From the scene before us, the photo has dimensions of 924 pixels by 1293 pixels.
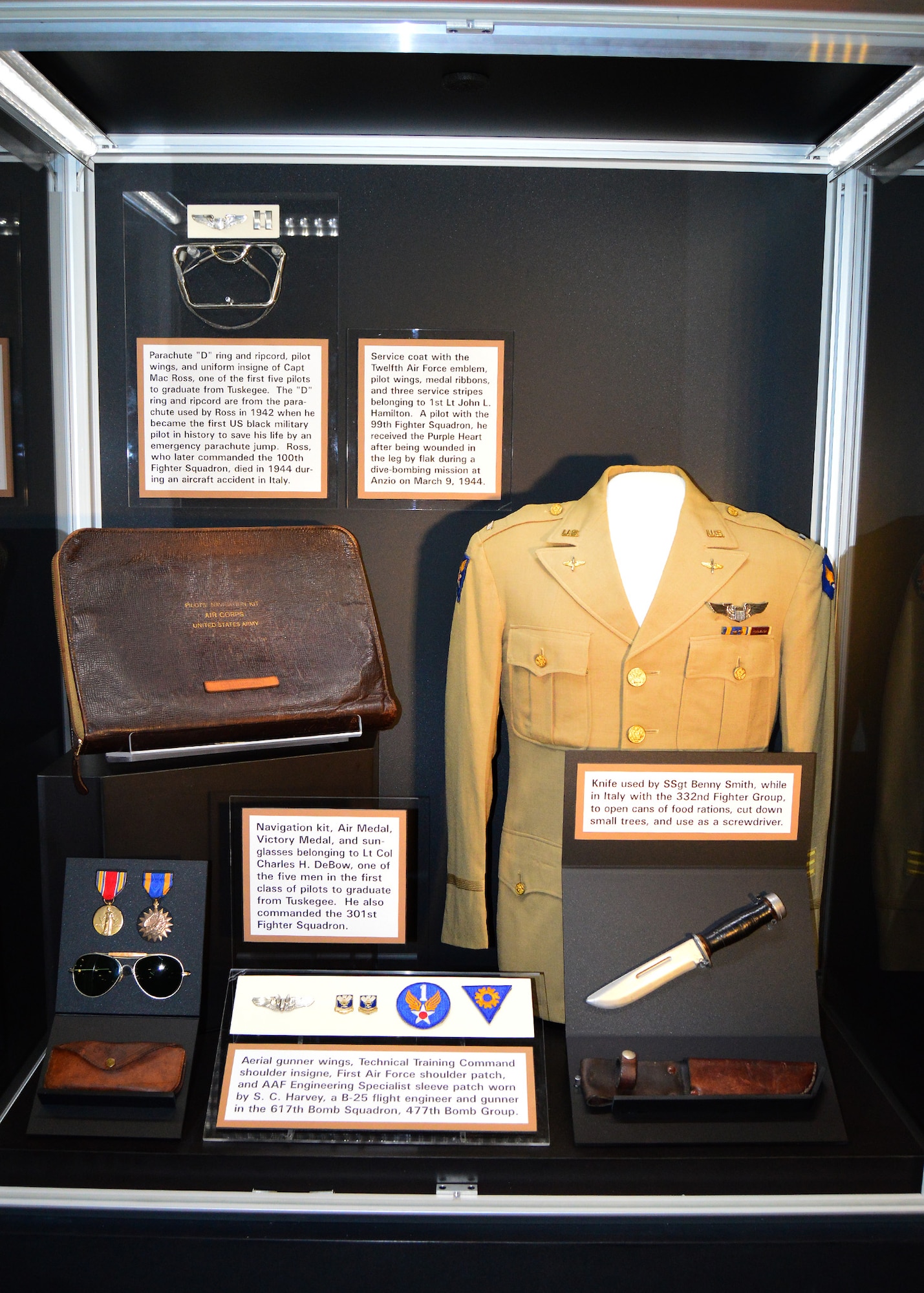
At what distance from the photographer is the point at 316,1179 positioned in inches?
50.3

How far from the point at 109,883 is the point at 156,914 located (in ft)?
0.29

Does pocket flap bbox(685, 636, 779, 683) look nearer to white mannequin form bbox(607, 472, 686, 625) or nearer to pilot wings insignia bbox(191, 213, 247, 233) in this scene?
white mannequin form bbox(607, 472, 686, 625)

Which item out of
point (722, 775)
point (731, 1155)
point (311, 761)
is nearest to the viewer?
point (731, 1155)

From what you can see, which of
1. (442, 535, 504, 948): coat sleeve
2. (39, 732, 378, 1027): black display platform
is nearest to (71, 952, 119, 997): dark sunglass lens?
(39, 732, 378, 1027): black display platform

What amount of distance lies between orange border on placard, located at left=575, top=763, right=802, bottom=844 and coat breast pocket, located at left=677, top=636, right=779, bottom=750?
0.92 ft

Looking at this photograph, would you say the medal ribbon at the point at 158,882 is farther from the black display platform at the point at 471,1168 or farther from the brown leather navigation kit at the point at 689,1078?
the brown leather navigation kit at the point at 689,1078

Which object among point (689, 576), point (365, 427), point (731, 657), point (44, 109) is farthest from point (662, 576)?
point (44, 109)

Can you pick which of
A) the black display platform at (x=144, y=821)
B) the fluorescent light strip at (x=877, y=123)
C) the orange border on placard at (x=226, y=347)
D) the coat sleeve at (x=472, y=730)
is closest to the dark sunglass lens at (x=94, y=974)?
the black display platform at (x=144, y=821)

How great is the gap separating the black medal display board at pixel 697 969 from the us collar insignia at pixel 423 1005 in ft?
0.60

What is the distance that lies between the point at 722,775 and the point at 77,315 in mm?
1555

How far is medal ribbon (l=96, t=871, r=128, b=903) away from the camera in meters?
1.48

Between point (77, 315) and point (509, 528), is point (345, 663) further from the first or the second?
point (77, 315)

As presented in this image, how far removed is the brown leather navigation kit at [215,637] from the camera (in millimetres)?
1583

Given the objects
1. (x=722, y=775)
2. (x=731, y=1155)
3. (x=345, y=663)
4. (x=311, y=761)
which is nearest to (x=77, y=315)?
(x=345, y=663)
